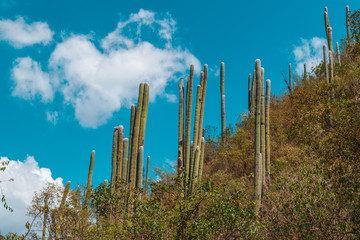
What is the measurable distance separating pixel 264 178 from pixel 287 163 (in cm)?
466

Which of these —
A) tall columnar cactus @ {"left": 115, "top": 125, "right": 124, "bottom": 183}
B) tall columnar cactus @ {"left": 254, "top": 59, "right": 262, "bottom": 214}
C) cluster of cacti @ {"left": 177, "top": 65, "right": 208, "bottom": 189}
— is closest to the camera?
tall columnar cactus @ {"left": 254, "top": 59, "right": 262, "bottom": 214}

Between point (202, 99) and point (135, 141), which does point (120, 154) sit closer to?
point (135, 141)

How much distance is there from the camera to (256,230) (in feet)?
37.2

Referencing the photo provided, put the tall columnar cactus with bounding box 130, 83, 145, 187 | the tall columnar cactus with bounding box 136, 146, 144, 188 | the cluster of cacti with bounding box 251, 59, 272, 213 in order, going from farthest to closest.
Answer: the tall columnar cactus with bounding box 130, 83, 145, 187
the tall columnar cactus with bounding box 136, 146, 144, 188
the cluster of cacti with bounding box 251, 59, 272, 213

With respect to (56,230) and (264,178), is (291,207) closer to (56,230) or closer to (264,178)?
(264,178)

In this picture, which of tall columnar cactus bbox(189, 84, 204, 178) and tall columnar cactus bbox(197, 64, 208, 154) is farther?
tall columnar cactus bbox(197, 64, 208, 154)

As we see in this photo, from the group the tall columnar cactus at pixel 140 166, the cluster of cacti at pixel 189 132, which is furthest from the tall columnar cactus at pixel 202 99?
the tall columnar cactus at pixel 140 166

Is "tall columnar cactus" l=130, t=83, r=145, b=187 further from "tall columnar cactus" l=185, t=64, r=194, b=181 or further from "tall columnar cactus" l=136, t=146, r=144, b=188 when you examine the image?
"tall columnar cactus" l=185, t=64, r=194, b=181

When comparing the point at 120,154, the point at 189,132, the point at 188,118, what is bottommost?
the point at 120,154

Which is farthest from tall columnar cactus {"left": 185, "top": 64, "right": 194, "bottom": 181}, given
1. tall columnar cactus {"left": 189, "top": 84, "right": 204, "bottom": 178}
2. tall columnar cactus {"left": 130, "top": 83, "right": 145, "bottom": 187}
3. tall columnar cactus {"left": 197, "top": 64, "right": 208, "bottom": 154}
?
tall columnar cactus {"left": 130, "top": 83, "right": 145, "bottom": 187}

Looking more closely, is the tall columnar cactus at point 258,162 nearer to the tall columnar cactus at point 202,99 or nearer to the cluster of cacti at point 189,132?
the cluster of cacti at point 189,132

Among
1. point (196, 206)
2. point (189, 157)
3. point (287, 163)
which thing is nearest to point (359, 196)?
point (196, 206)

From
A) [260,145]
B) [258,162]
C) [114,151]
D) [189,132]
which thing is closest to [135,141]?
[114,151]

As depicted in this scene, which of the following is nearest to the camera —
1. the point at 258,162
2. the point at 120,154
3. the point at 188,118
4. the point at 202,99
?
the point at 258,162
